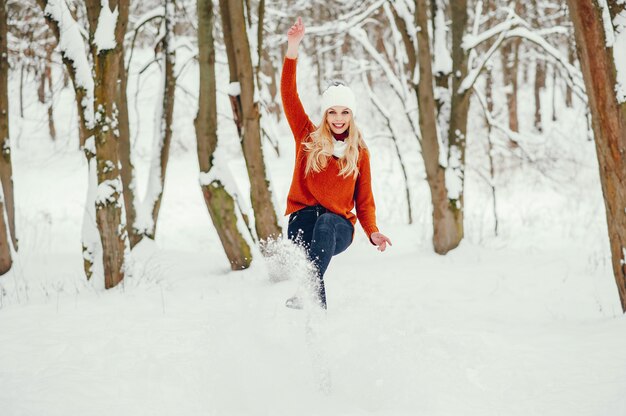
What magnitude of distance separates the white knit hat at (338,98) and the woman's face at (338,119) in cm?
3

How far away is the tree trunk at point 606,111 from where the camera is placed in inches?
141

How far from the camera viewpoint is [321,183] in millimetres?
3527

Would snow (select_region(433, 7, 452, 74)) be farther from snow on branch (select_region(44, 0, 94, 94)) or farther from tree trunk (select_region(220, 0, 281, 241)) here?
snow on branch (select_region(44, 0, 94, 94))

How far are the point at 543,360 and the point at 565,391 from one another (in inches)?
16.4

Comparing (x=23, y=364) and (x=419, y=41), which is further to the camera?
(x=419, y=41)

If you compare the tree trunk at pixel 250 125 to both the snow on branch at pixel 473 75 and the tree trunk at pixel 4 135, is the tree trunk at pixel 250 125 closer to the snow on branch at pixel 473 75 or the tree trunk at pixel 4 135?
the snow on branch at pixel 473 75

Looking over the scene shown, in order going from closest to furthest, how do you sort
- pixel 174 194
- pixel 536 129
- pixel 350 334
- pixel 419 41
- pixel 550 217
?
pixel 350 334 → pixel 419 41 → pixel 550 217 → pixel 174 194 → pixel 536 129

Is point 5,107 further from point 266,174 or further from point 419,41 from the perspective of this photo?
point 419,41

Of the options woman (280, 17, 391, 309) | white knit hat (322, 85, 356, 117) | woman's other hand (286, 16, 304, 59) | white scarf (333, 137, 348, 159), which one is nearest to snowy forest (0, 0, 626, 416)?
woman (280, 17, 391, 309)

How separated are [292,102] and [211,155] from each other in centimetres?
270

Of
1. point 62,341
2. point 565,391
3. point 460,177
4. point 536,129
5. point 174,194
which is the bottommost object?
point 565,391

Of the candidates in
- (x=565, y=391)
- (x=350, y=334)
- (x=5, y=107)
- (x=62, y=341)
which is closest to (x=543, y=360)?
(x=565, y=391)

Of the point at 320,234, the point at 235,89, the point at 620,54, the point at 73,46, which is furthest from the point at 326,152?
the point at 73,46

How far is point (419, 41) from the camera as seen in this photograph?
6914 millimetres
